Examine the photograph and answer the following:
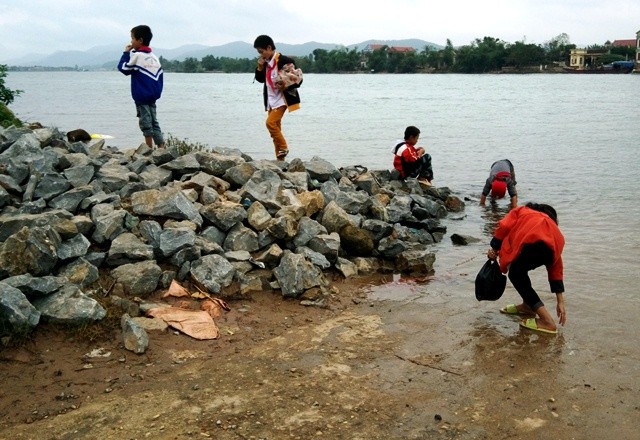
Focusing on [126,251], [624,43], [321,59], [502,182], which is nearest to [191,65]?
[321,59]

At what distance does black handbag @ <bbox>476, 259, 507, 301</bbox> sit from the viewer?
18.2ft

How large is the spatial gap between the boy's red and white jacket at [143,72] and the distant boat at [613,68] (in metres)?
125

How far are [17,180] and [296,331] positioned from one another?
3.44 meters

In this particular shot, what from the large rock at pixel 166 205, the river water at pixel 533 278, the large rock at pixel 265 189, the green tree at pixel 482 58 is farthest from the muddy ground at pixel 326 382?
the green tree at pixel 482 58

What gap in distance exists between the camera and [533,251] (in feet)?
16.7

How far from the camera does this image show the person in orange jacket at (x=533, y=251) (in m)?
5.04

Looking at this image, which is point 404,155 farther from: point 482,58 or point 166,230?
point 482,58

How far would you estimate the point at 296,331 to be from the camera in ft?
17.1

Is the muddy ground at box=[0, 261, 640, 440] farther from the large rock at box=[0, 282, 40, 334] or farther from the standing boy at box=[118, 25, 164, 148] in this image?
the standing boy at box=[118, 25, 164, 148]

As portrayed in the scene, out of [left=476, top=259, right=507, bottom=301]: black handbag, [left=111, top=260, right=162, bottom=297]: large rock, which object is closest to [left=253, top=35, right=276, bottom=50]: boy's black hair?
[left=111, top=260, right=162, bottom=297]: large rock

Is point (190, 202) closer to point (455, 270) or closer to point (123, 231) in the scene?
point (123, 231)

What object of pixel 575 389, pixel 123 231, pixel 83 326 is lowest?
pixel 575 389

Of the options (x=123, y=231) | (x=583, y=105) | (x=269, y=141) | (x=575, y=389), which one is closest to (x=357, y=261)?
(x=123, y=231)

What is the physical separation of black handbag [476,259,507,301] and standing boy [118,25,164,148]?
5.69 meters
